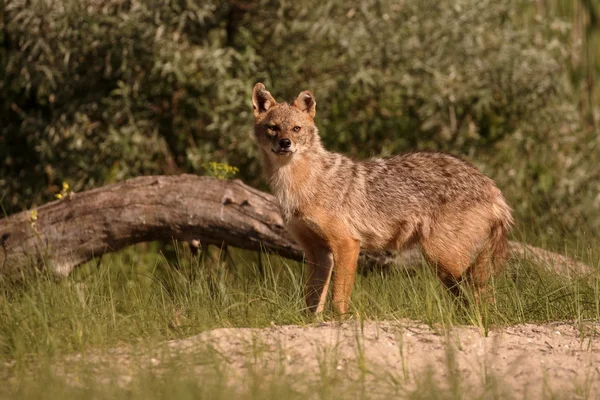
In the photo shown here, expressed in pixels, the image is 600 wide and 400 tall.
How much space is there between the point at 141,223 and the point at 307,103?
1.91 metres

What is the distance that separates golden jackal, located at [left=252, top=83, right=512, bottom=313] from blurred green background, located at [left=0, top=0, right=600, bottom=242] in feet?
7.92

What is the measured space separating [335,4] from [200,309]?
5761 millimetres

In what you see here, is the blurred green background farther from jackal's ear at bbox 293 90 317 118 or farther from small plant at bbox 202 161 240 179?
jackal's ear at bbox 293 90 317 118

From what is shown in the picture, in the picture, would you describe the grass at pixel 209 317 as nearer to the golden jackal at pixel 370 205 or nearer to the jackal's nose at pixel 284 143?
the golden jackal at pixel 370 205

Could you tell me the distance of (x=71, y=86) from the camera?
36.2 feet

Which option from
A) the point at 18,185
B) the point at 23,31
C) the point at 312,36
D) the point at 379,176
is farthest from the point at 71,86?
the point at 379,176

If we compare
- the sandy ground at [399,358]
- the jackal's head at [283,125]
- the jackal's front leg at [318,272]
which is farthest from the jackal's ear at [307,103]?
the sandy ground at [399,358]

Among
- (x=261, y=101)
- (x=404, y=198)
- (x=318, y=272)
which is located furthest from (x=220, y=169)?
(x=404, y=198)

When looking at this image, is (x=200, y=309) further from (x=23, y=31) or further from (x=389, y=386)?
(x=23, y=31)

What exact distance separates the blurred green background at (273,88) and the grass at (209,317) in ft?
11.6

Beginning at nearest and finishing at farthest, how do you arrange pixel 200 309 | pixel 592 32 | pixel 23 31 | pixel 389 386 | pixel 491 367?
1. pixel 389 386
2. pixel 491 367
3. pixel 200 309
4. pixel 23 31
5. pixel 592 32

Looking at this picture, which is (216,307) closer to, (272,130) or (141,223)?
(272,130)

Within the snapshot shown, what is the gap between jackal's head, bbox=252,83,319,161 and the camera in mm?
7520

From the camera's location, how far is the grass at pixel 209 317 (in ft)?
15.1
